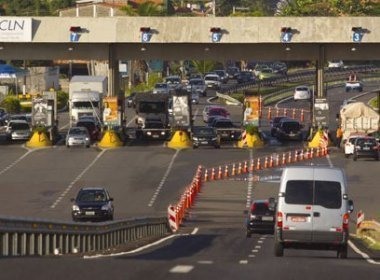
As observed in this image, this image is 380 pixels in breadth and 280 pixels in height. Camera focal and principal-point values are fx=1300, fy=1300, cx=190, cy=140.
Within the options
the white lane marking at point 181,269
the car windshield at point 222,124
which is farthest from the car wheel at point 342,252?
the car windshield at point 222,124

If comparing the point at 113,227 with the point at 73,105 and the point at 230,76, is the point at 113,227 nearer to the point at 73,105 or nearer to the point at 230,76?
the point at 73,105

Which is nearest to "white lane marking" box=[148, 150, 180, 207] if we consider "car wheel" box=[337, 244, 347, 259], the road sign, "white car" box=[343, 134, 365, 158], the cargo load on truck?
the road sign

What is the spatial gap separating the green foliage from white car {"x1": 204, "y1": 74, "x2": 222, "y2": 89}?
82.7 feet

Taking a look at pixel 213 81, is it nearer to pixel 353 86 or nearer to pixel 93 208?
pixel 353 86

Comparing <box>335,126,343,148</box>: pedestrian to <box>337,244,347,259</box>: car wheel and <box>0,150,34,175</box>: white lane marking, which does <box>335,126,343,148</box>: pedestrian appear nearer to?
<box>0,150,34,175</box>: white lane marking

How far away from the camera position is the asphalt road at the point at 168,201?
61.0ft

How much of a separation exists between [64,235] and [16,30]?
3898 centimetres

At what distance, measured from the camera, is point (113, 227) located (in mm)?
35438

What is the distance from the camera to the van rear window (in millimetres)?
27031

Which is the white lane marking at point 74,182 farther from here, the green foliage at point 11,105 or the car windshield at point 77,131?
the green foliage at point 11,105

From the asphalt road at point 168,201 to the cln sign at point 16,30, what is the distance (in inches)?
232

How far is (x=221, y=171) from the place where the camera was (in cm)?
5941

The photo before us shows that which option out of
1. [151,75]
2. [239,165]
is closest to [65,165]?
[239,165]

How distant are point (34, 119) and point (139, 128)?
6162mm
